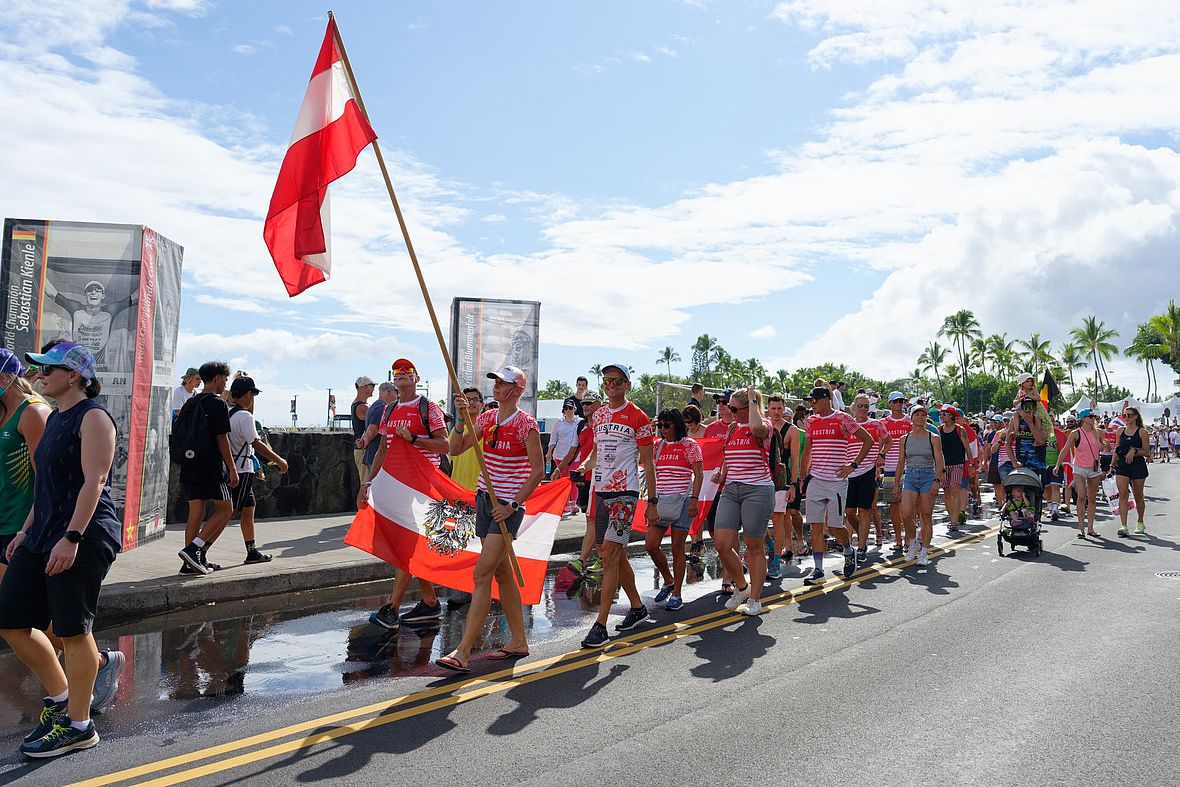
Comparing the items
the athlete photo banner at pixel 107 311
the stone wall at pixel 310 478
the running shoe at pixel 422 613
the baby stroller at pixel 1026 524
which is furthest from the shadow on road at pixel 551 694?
the stone wall at pixel 310 478

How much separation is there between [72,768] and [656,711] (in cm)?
297

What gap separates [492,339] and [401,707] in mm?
14071

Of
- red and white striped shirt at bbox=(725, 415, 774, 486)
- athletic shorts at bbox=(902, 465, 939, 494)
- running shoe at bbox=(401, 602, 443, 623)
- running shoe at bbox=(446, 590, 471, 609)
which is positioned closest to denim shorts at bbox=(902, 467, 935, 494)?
athletic shorts at bbox=(902, 465, 939, 494)

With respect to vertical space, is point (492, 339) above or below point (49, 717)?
above

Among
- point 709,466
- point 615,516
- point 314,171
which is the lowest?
point 615,516

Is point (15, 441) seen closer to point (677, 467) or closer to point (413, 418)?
point (413, 418)

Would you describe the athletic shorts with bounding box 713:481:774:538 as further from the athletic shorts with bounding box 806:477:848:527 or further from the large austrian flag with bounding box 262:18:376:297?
the large austrian flag with bounding box 262:18:376:297

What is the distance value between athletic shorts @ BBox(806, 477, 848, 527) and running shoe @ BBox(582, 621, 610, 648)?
4036mm

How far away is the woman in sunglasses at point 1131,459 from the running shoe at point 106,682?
13889 mm

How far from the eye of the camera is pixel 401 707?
5496mm

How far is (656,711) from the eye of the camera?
544 cm

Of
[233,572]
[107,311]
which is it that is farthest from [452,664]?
[107,311]

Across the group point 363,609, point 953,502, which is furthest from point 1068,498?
point 363,609

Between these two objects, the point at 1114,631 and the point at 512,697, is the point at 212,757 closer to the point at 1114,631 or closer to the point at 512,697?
the point at 512,697
